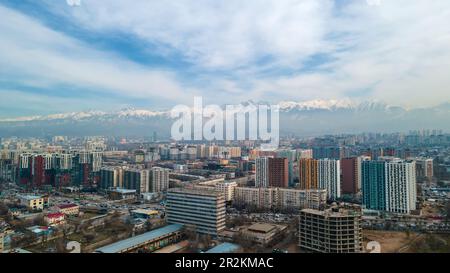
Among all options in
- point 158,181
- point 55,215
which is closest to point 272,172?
point 158,181

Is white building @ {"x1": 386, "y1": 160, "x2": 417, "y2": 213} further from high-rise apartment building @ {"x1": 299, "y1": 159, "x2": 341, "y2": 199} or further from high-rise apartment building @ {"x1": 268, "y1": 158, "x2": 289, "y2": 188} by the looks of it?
high-rise apartment building @ {"x1": 268, "y1": 158, "x2": 289, "y2": 188}

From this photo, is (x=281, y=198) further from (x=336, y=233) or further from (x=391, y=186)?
(x=336, y=233)

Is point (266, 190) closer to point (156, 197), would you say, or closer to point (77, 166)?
point (156, 197)

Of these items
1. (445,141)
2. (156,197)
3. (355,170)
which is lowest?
(156,197)

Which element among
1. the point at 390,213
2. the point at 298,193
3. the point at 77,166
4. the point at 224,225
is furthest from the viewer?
the point at 77,166

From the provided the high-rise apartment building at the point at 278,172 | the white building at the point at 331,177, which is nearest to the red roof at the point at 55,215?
the high-rise apartment building at the point at 278,172
